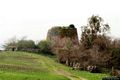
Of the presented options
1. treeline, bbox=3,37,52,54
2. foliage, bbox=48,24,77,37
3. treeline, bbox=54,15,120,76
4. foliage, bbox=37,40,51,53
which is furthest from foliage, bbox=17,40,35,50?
treeline, bbox=54,15,120,76

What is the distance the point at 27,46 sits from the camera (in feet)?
349

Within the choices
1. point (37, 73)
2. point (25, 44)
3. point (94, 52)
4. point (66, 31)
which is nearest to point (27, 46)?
point (25, 44)

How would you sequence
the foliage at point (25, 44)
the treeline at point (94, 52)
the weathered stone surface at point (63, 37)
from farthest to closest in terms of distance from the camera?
the foliage at point (25, 44), the weathered stone surface at point (63, 37), the treeline at point (94, 52)

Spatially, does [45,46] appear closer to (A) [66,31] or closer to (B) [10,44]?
(A) [66,31]

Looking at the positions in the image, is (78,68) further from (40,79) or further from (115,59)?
(40,79)

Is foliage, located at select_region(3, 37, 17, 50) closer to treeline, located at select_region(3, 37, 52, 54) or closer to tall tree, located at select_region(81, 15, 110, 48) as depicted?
treeline, located at select_region(3, 37, 52, 54)

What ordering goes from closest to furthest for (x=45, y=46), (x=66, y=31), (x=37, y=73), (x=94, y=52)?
(x=37, y=73)
(x=94, y=52)
(x=66, y=31)
(x=45, y=46)

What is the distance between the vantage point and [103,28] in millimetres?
77938

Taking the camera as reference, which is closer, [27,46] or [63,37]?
[63,37]

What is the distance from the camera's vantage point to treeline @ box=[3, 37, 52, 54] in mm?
99856

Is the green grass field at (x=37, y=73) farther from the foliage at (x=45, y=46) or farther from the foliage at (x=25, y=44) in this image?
the foliage at (x=25, y=44)

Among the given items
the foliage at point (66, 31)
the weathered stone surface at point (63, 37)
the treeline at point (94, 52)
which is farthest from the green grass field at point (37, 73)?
the foliage at point (66, 31)

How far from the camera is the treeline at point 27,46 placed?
9986cm

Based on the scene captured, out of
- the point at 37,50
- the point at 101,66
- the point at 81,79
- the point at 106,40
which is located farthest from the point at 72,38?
the point at 81,79
